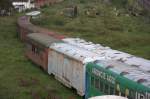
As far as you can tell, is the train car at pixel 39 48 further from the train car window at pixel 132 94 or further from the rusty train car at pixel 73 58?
the train car window at pixel 132 94

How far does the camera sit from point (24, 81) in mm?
22828

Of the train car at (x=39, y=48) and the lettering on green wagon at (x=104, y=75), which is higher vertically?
the lettering on green wagon at (x=104, y=75)

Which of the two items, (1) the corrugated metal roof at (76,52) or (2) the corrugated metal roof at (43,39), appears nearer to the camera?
(1) the corrugated metal roof at (76,52)

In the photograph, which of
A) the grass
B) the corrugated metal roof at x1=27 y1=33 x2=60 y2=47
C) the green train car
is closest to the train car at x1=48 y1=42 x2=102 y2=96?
the grass

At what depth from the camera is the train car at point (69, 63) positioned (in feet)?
59.4

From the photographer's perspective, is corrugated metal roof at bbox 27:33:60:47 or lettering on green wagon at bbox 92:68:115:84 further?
corrugated metal roof at bbox 27:33:60:47

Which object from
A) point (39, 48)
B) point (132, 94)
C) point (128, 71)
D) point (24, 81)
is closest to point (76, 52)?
point (24, 81)

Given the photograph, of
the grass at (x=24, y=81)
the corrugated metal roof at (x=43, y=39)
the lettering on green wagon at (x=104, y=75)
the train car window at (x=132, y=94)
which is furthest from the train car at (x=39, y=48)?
the train car window at (x=132, y=94)

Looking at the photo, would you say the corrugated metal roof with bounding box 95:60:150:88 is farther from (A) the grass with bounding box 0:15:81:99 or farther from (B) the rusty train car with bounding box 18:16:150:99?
(A) the grass with bounding box 0:15:81:99

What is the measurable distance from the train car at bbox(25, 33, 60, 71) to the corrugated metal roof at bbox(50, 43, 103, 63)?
1.19 metres

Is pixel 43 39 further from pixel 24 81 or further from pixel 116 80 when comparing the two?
pixel 116 80

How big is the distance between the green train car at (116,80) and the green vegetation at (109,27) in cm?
1591

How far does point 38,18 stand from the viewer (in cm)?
5484

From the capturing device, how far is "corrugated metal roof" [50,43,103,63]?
1789cm
